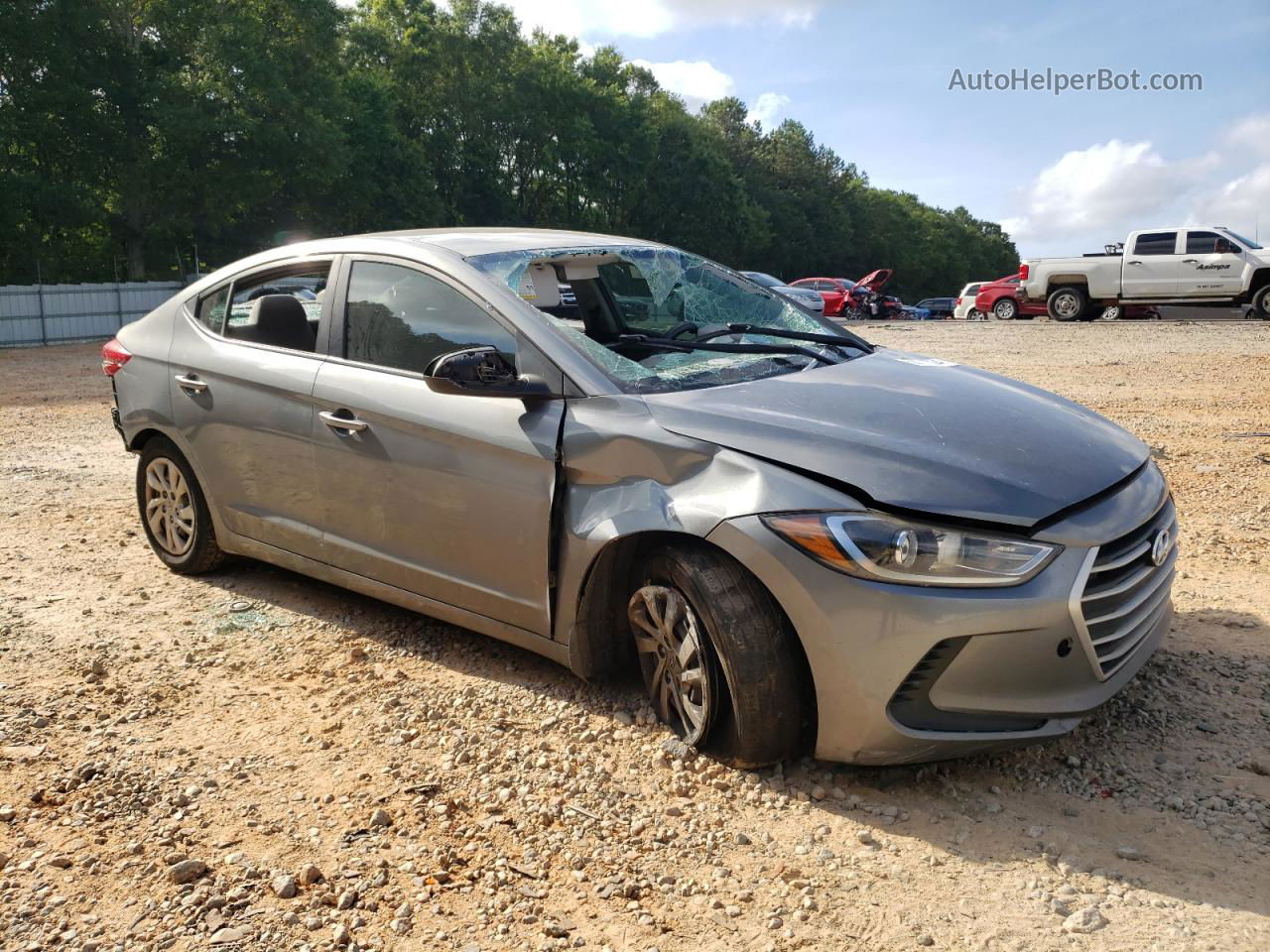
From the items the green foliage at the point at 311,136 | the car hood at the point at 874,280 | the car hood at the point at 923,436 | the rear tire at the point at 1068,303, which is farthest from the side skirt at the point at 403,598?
the green foliage at the point at 311,136

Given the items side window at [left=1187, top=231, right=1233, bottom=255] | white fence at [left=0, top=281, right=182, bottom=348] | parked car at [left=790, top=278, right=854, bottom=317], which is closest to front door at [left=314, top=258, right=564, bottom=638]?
side window at [left=1187, top=231, right=1233, bottom=255]

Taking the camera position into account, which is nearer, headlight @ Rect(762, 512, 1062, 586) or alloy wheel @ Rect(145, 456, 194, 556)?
headlight @ Rect(762, 512, 1062, 586)

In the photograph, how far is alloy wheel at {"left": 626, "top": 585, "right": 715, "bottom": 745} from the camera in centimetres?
337

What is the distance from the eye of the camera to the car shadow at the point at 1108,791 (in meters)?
2.88

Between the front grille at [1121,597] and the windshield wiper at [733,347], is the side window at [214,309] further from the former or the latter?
the front grille at [1121,597]

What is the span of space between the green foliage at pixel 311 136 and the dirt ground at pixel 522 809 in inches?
1278

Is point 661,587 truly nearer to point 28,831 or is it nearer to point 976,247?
point 28,831

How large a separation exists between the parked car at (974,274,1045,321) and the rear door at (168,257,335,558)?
26735 mm

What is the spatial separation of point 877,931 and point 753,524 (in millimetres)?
1068

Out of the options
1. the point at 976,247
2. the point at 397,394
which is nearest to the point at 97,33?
the point at 397,394

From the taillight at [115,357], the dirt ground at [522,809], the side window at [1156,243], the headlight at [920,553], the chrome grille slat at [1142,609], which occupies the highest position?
the side window at [1156,243]

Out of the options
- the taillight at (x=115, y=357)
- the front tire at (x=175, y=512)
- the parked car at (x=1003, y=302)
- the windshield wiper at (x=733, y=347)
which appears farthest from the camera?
the parked car at (x=1003, y=302)

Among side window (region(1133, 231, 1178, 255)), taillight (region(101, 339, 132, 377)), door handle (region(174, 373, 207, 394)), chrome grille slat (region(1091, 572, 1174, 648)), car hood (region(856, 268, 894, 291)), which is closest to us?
chrome grille slat (region(1091, 572, 1174, 648))

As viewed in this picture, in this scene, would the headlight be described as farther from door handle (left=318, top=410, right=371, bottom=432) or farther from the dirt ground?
door handle (left=318, top=410, right=371, bottom=432)
